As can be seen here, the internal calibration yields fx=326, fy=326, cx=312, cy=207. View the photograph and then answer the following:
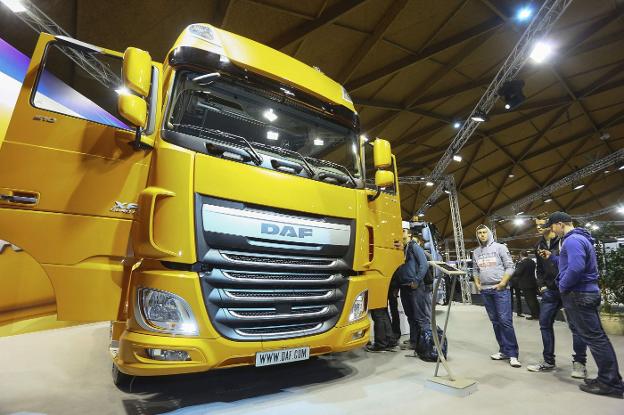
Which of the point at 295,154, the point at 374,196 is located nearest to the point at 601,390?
the point at 374,196

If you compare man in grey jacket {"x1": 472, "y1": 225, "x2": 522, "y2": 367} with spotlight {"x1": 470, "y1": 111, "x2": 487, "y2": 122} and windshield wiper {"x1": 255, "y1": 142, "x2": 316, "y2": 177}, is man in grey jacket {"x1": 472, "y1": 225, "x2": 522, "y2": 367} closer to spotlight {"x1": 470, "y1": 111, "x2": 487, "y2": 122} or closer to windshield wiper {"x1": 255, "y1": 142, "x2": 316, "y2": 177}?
windshield wiper {"x1": 255, "y1": 142, "x2": 316, "y2": 177}

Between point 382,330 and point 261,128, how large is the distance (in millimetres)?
3164

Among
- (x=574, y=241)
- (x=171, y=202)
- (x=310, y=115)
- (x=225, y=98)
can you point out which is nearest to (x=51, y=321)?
(x=171, y=202)

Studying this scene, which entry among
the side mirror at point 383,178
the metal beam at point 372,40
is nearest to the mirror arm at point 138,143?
the side mirror at point 383,178

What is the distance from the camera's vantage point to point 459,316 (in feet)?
25.4

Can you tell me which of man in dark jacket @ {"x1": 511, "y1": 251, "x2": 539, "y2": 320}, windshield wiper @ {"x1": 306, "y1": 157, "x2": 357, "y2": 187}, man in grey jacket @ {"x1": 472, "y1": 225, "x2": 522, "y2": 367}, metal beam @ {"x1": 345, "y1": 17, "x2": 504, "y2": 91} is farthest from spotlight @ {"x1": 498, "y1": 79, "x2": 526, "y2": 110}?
windshield wiper @ {"x1": 306, "y1": 157, "x2": 357, "y2": 187}

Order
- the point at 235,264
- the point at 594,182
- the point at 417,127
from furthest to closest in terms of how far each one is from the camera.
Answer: the point at 594,182, the point at 417,127, the point at 235,264

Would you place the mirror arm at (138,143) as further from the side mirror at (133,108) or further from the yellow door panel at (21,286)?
the yellow door panel at (21,286)

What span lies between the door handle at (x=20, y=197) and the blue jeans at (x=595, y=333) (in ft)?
14.6

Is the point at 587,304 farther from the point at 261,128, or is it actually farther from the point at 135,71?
the point at 135,71

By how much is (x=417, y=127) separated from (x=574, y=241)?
9988mm

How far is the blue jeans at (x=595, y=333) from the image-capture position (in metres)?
2.76

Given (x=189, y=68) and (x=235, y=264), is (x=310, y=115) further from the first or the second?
(x=235, y=264)

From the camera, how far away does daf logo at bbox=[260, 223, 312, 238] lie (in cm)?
244
